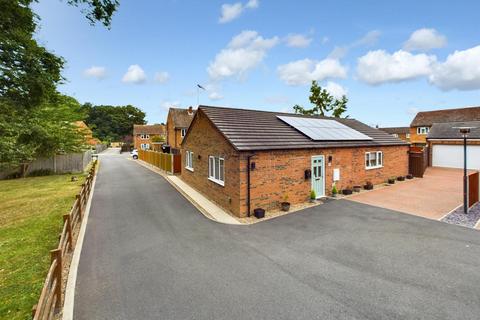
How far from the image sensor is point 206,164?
49.5ft

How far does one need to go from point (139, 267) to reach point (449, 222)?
454 inches

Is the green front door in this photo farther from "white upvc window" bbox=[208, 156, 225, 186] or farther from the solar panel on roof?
"white upvc window" bbox=[208, 156, 225, 186]

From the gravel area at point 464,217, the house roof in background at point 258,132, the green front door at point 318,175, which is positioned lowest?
the gravel area at point 464,217

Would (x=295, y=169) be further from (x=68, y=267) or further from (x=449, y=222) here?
(x=68, y=267)

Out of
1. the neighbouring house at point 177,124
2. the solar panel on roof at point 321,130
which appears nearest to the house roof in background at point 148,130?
the neighbouring house at point 177,124

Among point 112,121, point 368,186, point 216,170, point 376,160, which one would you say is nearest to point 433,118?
point 376,160

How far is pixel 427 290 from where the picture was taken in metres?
5.46

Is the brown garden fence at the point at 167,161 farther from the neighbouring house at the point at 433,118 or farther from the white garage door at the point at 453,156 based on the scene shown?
the neighbouring house at the point at 433,118

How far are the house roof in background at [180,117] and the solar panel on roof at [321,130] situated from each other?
2422 centimetres

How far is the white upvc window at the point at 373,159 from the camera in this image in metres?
17.0

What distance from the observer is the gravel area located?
9637 millimetres

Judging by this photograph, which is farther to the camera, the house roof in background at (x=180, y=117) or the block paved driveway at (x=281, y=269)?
the house roof in background at (x=180, y=117)

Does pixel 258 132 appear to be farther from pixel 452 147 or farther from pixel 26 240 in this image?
pixel 452 147

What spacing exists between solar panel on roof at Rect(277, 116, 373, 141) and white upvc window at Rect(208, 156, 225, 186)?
554 cm
